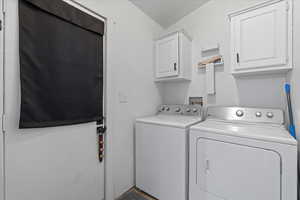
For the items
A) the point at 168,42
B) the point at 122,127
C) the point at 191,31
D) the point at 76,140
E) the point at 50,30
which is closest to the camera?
the point at 50,30

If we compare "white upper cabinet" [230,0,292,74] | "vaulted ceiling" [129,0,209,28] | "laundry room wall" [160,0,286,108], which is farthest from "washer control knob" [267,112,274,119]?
"vaulted ceiling" [129,0,209,28]

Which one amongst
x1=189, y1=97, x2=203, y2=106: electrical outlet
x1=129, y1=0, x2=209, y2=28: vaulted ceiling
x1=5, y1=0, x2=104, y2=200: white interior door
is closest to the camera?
x1=5, y1=0, x2=104, y2=200: white interior door

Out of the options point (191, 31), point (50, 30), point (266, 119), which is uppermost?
point (191, 31)

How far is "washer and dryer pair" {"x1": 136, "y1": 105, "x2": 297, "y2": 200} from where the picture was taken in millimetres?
932

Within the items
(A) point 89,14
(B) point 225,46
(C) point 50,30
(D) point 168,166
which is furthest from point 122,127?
(B) point 225,46

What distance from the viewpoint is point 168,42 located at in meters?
2.00

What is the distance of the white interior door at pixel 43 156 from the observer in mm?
893

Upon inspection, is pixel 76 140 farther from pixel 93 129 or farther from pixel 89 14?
pixel 89 14

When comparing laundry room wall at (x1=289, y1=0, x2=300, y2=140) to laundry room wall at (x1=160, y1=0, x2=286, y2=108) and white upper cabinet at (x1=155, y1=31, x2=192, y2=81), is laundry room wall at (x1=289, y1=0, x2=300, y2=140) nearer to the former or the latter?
laundry room wall at (x1=160, y1=0, x2=286, y2=108)

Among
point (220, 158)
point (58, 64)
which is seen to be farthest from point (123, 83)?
point (220, 158)

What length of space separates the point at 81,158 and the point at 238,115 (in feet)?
6.01

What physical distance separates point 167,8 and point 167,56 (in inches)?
29.8

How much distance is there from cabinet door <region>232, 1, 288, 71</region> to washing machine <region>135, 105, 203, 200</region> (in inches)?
32.4

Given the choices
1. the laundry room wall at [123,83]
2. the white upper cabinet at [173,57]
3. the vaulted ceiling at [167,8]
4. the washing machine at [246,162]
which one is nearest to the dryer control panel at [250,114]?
the washing machine at [246,162]
